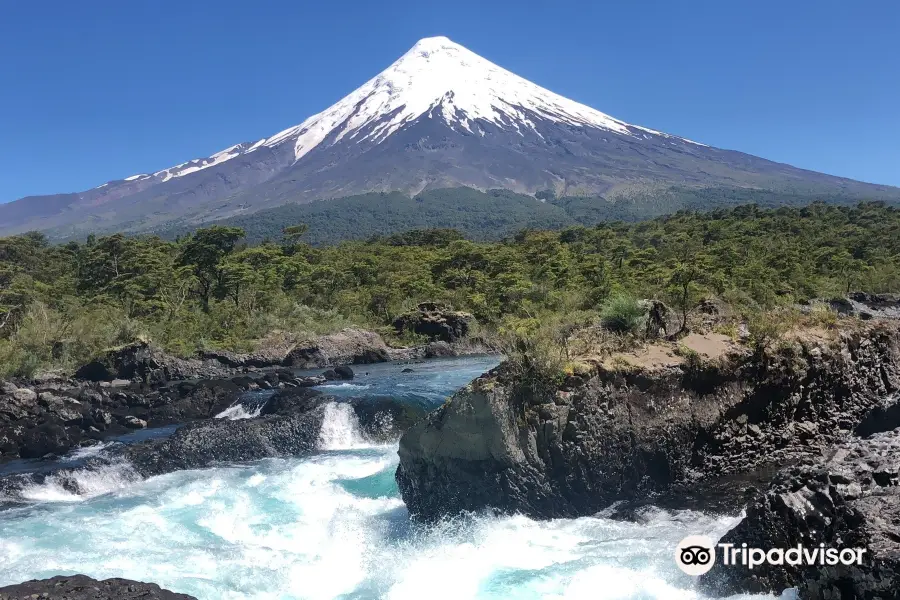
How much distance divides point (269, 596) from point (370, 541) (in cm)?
137

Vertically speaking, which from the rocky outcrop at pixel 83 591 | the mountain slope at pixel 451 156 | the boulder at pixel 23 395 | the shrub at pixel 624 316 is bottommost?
the boulder at pixel 23 395

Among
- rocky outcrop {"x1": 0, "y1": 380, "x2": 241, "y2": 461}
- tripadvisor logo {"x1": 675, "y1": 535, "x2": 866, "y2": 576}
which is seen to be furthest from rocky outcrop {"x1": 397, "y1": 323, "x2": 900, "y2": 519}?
rocky outcrop {"x1": 0, "y1": 380, "x2": 241, "y2": 461}

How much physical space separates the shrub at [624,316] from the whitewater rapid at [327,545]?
254 centimetres

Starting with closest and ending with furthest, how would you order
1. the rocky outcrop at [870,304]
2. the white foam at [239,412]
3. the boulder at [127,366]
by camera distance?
the white foam at [239,412] < the boulder at [127,366] < the rocky outcrop at [870,304]

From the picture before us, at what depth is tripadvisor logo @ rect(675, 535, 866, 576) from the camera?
14.9 ft

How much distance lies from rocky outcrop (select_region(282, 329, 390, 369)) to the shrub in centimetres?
1969

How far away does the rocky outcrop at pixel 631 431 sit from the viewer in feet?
23.9

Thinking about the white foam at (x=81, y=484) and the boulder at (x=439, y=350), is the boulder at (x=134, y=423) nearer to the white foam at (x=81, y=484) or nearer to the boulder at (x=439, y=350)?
the white foam at (x=81, y=484)

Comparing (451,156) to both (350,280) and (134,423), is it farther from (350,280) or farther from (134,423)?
(134,423)

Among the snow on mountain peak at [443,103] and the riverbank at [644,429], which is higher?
the snow on mountain peak at [443,103]

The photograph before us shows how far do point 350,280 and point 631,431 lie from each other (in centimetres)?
3224

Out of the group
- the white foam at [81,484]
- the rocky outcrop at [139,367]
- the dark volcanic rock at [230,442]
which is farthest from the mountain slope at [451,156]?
the white foam at [81,484]

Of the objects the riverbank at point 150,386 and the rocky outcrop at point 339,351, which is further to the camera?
the rocky outcrop at point 339,351

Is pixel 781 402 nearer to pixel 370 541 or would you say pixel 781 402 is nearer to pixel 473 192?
pixel 370 541
